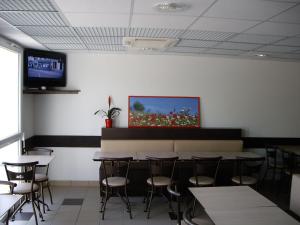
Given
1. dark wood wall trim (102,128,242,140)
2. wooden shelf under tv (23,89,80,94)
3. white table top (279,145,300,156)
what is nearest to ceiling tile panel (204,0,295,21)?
dark wood wall trim (102,128,242,140)

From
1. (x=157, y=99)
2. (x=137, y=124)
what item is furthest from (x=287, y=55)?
(x=137, y=124)

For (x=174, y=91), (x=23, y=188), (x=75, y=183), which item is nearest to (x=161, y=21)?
(x=174, y=91)

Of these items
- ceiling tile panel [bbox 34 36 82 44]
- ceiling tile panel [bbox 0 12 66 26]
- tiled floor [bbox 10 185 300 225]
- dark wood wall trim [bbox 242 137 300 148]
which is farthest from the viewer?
dark wood wall trim [bbox 242 137 300 148]

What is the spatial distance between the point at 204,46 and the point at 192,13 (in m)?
1.95

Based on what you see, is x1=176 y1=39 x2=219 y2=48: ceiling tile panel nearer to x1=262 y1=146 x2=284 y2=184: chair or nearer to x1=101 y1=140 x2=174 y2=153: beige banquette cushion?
x1=101 y1=140 x2=174 y2=153: beige banquette cushion

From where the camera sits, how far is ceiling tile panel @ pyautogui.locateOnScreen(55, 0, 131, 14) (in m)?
2.90

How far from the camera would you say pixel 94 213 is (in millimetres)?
4727

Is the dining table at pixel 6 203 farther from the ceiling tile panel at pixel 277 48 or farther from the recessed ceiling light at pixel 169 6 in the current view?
the ceiling tile panel at pixel 277 48

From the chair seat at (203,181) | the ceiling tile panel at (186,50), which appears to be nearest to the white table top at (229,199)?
the chair seat at (203,181)

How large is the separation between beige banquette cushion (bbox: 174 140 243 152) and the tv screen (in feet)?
8.74

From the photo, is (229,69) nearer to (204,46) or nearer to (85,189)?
(204,46)

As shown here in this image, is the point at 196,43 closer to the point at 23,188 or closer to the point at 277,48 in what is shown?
the point at 277,48

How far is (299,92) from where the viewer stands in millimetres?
6590

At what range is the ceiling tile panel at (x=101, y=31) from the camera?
3.94m
